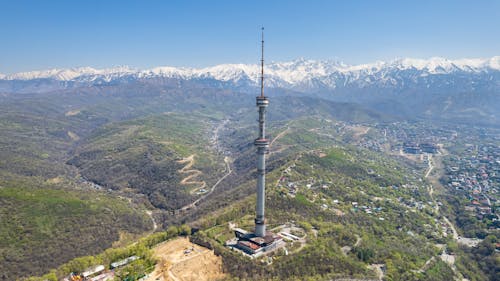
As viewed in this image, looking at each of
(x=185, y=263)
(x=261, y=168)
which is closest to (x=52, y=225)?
(x=185, y=263)

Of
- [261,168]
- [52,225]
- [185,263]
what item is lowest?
[52,225]

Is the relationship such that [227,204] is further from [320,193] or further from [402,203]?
[402,203]

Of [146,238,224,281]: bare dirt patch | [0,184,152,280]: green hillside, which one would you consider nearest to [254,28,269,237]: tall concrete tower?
[146,238,224,281]: bare dirt patch

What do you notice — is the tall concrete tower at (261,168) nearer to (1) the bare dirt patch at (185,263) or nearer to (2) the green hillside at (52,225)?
(1) the bare dirt patch at (185,263)

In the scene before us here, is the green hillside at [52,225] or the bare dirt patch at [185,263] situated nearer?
the bare dirt patch at [185,263]

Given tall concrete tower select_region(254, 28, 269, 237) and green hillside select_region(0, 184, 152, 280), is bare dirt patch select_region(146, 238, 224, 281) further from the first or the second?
green hillside select_region(0, 184, 152, 280)

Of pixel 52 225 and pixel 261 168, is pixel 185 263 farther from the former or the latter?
pixel 52 225

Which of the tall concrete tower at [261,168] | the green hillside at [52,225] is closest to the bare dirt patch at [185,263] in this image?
the tall concrete tower at [261,168]

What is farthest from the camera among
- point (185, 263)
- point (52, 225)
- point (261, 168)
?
point (52, 225)

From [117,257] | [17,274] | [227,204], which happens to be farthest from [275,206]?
[17,274]
